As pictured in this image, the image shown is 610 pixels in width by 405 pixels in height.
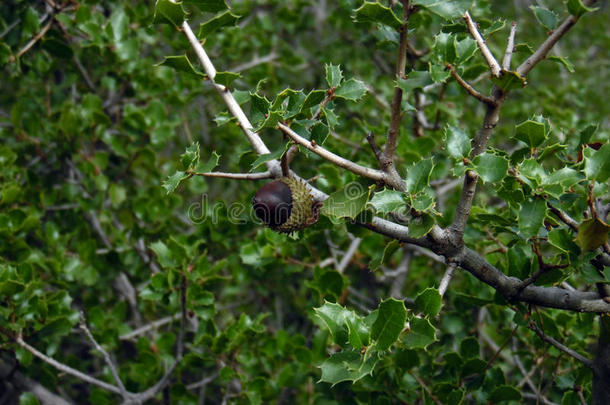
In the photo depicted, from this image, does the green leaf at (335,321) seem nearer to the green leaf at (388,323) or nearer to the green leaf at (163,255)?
the green leaf at (388,323)

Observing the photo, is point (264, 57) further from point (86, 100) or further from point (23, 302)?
point (23, 302)

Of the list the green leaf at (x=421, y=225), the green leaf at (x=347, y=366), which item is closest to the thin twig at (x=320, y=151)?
the green leaf at (x=421, y=225)

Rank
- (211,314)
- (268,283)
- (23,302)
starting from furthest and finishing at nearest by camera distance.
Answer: (268,283) < (211,314) < (23,302)

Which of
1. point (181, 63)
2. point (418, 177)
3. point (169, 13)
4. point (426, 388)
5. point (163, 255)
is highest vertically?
point (169, 13)

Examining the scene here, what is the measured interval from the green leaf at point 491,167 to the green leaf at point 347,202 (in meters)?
0.23

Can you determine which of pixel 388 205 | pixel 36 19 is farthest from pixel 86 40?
pixel 388 205

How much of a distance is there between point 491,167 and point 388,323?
1.24 ft

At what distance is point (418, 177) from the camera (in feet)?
3.87

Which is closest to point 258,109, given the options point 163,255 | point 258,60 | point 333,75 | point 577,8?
point 333,75

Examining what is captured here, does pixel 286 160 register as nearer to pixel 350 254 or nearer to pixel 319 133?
pixel 319 133

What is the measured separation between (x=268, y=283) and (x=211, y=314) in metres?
1.08

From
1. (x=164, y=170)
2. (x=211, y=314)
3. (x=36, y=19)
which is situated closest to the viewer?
(x=211, y=314)

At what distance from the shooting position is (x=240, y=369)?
2385 mm

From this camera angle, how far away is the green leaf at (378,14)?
1120 mm
